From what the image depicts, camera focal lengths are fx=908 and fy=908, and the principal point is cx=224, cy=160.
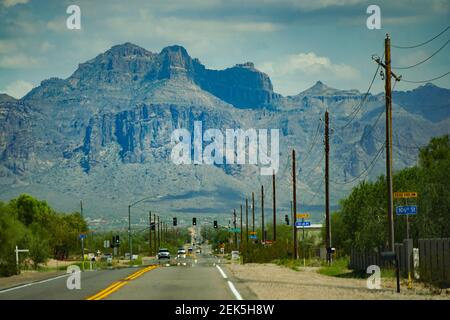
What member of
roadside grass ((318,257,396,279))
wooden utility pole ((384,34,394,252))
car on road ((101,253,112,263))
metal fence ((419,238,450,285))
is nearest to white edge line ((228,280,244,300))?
wooden utility pole ((384,34,394,252))

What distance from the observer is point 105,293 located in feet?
112

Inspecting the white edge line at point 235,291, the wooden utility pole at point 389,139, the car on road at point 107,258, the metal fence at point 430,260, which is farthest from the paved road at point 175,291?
the car on road at point 107,258

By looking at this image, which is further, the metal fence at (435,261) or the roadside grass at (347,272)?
the roadside grass at (347,272)

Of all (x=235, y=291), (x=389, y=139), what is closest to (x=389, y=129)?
Answer: (x=389, y=139)

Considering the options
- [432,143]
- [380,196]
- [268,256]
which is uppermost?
[432,143]

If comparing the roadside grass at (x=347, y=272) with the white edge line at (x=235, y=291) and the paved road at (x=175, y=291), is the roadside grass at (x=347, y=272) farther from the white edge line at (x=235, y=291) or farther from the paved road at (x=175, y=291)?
the paved road at (x=175, y=291)

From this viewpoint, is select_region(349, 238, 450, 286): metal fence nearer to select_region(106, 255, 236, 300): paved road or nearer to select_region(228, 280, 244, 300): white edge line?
select_region(228, 280, 244, 300): white edge line

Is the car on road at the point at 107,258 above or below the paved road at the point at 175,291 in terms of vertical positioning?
below

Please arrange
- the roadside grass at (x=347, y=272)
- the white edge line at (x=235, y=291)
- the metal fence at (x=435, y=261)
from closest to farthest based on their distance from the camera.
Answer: the white edge line at (x=235, y=291)
the metal fence at (x=435, y=261)
the roadside grass at (x=347, y=272)

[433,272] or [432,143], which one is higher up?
[432,143]
